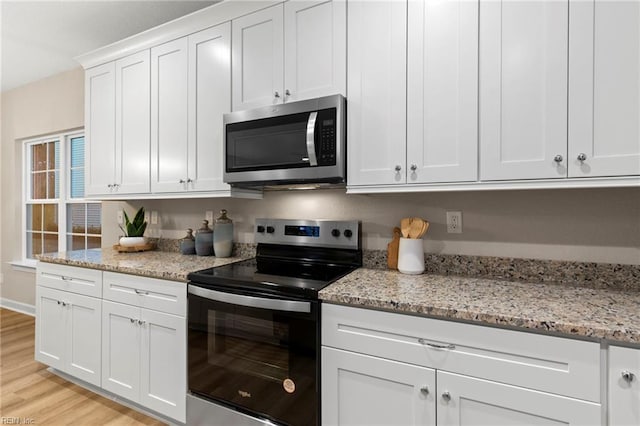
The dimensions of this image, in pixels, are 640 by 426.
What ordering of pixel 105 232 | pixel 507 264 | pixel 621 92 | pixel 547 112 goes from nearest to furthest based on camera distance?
1. pixel 621 92
2. pixel 547 112
3. pixel 507 264
4. pixel 105 232

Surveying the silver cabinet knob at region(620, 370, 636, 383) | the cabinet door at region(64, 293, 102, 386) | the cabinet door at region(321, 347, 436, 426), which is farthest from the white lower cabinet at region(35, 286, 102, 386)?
the silver cabinet knob at region(620, 370, 636, 383)

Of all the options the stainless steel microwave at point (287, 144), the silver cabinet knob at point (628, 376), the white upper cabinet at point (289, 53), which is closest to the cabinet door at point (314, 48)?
the white upper cabinet at point (289, 53)

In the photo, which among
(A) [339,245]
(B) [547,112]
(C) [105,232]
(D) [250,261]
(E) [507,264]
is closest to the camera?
(B) [547,112]

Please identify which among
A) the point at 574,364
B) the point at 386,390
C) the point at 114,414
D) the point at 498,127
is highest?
the point at 498,127

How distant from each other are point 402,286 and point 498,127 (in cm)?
80

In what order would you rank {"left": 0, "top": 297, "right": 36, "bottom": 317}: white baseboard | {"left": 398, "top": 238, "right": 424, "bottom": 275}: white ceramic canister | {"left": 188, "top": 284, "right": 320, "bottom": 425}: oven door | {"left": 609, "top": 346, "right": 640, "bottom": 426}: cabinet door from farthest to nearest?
1. {"left": 0, "top": 297, "right": 36, "bottom": 317}: white baseboard
2. {"left": 398, "top": 238, "right": 424, "bottom": 275}: white ceramic canister
3. {"left": 188, "top": 284, "right": 320, "bottom": 425}: oven door
4. {"left": 609, "top": 346, "right": 640, "bottom": 426}: cabinet door

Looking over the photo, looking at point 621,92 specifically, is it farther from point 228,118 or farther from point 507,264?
point 228,118

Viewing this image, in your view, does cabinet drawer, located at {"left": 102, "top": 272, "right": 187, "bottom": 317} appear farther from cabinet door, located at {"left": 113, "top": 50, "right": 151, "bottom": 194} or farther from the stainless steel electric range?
cabinet door, located at {"left": 113, "top": 50, "right": 151, "bottom": 194}

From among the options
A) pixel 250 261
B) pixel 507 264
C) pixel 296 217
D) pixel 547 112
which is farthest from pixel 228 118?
pixel 507 264

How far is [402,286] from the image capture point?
4.81 ft

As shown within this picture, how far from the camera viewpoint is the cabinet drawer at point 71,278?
83.6 inches

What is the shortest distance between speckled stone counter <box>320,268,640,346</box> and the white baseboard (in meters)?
4.22

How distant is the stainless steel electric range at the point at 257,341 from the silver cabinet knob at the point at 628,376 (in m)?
1.00

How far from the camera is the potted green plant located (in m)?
2.58
